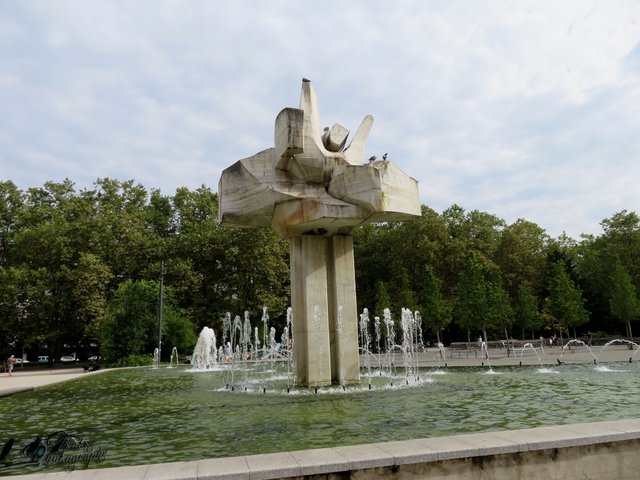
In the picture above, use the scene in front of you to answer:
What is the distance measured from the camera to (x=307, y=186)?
39.7 ft

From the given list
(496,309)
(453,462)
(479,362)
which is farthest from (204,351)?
(453,462)

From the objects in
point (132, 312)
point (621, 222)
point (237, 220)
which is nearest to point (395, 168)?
point (237, 220)

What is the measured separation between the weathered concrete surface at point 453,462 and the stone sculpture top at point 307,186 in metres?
7.52

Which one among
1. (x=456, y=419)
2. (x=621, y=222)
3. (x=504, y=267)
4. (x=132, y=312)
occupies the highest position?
(x=621, y=222)

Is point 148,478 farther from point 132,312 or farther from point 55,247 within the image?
point 55,247

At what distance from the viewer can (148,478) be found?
3.69 metres

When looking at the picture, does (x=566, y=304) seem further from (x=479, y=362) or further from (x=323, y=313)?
(x=323, y=313)

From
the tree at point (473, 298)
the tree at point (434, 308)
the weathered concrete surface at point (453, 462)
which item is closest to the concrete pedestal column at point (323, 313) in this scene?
the weathered concrete surface at point (453, 462)

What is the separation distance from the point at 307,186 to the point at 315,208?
0.85m

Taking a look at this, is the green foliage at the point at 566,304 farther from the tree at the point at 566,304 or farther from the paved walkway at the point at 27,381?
the paved walkway at the point at 27,381

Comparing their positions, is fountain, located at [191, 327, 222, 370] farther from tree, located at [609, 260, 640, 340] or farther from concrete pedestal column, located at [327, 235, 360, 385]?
tree, located at [609, 260, 640, 340]

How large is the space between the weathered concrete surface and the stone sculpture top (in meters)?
7.52

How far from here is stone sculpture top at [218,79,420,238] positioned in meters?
11.5

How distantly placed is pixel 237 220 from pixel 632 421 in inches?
364
